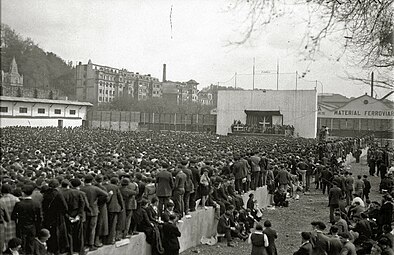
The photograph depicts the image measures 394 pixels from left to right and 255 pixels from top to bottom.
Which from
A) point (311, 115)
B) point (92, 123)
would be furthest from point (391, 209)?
point (92, 123)

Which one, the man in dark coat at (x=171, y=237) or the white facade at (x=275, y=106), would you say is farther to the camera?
the white facade at (x=275, y=106)

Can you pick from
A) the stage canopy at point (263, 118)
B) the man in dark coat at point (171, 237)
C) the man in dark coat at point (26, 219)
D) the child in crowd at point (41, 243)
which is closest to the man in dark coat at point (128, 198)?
the man in dark coat at point (171, 237)

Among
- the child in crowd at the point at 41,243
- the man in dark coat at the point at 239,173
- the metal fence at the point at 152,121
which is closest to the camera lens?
the child in crowd at the point at 41,243

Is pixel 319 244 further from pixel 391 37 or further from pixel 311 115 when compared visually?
pixel 311 115

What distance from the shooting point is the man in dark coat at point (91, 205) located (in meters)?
9.05

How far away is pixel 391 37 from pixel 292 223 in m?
9.87

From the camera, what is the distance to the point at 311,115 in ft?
174

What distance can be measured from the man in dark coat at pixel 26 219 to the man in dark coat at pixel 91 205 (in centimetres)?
116

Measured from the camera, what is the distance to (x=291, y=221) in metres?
16.7

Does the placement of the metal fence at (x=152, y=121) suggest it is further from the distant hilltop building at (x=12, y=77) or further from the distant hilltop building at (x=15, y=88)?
the distant hilltop building at (x=12, y=77)

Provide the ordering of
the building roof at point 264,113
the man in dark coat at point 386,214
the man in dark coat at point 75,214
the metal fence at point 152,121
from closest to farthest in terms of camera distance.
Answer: the man in dark coat at point 75,214, the man in dark coat at point 386,214, the building roof at point 264,113, the metal fence at point 152,121

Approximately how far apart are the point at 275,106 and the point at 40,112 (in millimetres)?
29962

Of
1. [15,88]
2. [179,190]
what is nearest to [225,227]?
[179,190]

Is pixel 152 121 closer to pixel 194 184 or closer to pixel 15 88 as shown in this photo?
pixel 15 88
